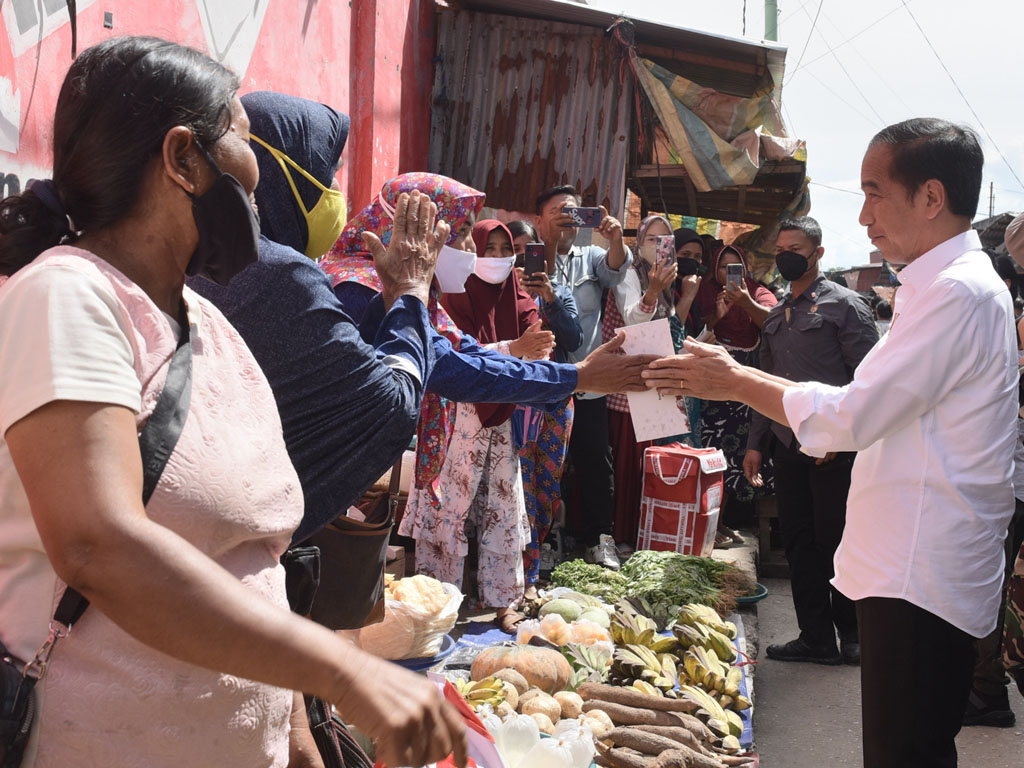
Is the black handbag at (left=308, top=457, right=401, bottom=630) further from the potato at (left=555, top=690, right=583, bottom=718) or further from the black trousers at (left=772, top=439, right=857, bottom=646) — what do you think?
the black trousers at (left=772, top=439, right=857, bottom=646)

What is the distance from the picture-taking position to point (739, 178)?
7.91 meters

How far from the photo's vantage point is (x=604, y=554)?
622 centimetres

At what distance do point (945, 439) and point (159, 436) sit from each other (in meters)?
2.03

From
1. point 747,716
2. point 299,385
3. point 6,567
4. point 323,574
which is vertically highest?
point 299,385

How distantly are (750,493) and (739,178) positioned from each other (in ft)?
8.88

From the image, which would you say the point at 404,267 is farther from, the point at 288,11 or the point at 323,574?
the point at 288,11

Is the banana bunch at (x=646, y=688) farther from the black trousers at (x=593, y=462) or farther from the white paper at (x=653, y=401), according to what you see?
the black trousers at (x=593, y=462)

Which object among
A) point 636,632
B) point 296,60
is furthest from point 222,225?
point 296,60

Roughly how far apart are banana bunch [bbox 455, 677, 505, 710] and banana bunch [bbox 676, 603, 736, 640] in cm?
141

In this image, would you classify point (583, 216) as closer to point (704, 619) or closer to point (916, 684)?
point (704, 619)

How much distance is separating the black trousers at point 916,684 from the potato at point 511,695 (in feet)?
4.67

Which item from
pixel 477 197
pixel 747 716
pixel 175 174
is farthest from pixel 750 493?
pixel 175 174

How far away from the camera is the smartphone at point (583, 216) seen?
6176mm

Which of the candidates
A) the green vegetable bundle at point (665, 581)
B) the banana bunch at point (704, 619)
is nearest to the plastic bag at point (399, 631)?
the banana bunch at point (704, 619)
